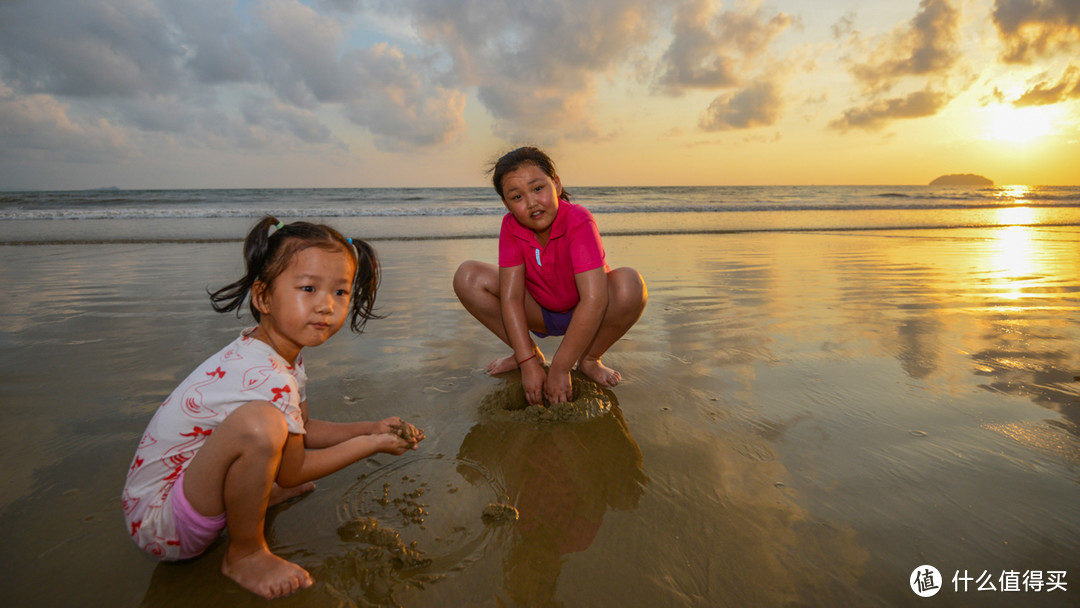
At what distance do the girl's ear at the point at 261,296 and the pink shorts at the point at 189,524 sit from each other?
51 centimetres

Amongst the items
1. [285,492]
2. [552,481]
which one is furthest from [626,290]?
[285,492]

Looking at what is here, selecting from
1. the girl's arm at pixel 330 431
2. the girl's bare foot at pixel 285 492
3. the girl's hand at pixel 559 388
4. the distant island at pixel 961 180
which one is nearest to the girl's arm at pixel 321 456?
the girl's arm at pixel 330 431

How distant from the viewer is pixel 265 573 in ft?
4.67

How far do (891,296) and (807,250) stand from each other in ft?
11.7

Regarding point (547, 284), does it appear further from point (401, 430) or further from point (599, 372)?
point (401, 430)

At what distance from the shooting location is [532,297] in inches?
119

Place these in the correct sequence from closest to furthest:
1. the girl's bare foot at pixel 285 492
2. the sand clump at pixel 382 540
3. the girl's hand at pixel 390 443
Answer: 1. the sand clump at pixel 382 540
2. the girl's hand at pixel 390 443
3. the girl's bare foot at pixel 285 492

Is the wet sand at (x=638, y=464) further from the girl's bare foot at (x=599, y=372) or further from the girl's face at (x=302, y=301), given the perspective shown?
the girl's face at (x=302, y=301)

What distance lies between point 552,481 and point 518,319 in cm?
102

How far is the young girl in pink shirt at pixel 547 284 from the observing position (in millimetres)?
2562

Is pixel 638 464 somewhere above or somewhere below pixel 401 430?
below

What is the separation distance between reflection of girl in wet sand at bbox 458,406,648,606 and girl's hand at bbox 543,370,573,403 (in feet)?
0.57

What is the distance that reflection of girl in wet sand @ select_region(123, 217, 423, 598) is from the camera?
137 cm

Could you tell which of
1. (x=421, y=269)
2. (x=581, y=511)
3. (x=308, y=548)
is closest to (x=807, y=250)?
(x=421, y=269)
